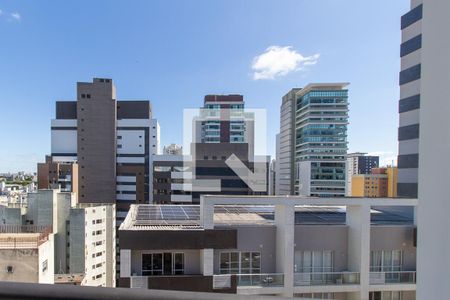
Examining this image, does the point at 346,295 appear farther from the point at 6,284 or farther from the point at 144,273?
the point at 6,284

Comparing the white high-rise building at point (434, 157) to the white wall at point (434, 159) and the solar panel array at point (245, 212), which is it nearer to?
the white wall at point (434, 159)

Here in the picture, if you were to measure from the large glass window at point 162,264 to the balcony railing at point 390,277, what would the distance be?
143 inches

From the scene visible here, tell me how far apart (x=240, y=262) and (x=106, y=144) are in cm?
2070

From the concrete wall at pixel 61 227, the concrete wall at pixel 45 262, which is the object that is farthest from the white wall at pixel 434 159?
the concrete wall at pixel 61 227

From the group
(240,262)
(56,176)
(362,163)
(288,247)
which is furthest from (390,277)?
(362,163)

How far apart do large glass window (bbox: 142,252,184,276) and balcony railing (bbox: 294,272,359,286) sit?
2176mm

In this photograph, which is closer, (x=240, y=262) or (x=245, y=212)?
(x=240, y=262)

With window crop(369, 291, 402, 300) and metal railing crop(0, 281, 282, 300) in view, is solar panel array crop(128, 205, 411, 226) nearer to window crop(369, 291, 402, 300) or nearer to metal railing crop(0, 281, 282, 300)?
window crop(369, 291, 402, 300)

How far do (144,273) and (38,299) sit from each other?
16.4 feet

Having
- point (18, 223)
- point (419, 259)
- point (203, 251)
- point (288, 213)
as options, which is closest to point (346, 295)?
point (288, 213)

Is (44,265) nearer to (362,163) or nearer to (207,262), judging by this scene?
(207,262)

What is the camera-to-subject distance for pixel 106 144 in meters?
23.2

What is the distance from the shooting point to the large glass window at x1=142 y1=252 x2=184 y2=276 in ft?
16.4

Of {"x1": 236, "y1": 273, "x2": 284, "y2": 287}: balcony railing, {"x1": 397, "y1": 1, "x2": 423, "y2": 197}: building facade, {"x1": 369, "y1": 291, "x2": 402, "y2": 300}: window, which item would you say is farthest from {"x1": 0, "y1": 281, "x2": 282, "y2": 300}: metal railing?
{"x1": 397, "y1": 1, "x2": 423, "y2": 197}: building facade
